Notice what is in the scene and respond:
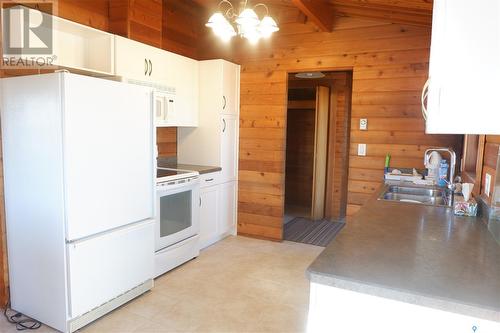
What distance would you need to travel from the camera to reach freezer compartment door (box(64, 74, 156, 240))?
2.15 m

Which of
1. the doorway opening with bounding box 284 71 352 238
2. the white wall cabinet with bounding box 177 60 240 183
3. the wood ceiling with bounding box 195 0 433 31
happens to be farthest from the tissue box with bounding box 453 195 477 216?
the doorway opening with bounding box 284 71 352 238

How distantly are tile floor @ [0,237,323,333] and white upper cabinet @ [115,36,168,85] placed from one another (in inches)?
72.4

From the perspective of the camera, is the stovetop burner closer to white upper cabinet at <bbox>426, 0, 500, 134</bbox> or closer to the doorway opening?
the doorway opening

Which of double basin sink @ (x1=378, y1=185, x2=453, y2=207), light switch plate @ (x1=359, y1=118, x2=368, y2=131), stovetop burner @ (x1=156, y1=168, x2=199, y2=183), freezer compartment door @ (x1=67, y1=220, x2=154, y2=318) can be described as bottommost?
freezer compartment door @ (x1=67, y1=220, x2=154, y2=318)

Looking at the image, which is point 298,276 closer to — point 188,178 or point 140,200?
point 188,178

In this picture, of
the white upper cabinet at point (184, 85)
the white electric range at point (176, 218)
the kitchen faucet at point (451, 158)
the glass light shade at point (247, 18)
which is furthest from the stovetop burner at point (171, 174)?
the kitchen faucet at point (451, 158)

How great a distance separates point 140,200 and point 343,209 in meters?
3.53

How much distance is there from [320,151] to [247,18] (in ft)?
9.91

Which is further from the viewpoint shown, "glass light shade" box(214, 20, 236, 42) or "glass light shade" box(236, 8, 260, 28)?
"glass light shade" box(214, 20, 236, 42)

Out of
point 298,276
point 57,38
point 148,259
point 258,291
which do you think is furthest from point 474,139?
point 57,38

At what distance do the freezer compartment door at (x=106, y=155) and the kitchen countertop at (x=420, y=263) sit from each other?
5.33 ft

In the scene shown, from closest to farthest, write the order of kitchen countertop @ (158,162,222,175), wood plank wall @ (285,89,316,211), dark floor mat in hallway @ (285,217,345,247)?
1. kitchen countertop @ (158,162,222,175)
2. dark floor mat in hallway @ (285,217,345,247)
3. wood plank wall @ (285,89,316,211)

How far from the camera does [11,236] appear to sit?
2.47m

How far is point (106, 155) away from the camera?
238cm
